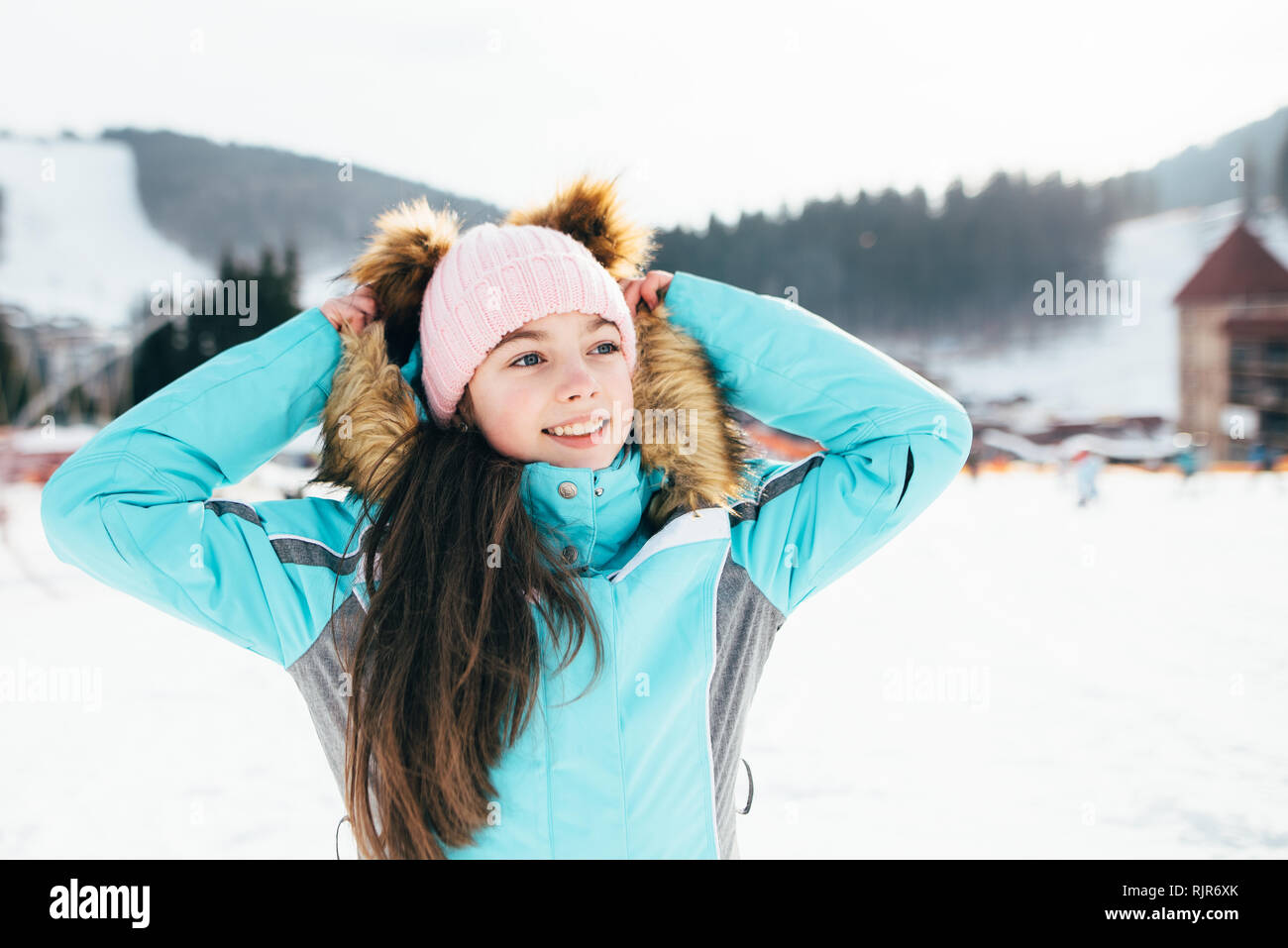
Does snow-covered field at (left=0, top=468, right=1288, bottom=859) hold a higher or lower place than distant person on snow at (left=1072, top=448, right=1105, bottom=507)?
lower

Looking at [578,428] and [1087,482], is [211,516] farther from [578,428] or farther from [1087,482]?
[1087,482]

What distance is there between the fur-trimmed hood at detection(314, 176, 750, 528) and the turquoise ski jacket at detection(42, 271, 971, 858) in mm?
38

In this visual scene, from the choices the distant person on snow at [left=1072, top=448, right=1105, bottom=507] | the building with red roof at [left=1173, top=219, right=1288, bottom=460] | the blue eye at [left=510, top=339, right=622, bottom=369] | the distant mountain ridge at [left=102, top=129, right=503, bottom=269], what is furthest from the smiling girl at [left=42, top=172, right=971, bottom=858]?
the distant mountain ridge at [left=102, top=129, right=503, bottom=269]

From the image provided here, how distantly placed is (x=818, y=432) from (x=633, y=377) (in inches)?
10.6

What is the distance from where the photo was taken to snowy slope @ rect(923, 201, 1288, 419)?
1376 inches

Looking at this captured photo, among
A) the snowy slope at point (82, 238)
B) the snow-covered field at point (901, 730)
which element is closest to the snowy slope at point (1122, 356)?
the snow-covered field at point (901, 730)

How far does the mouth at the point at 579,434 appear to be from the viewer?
104 cm

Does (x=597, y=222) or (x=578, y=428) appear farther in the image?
(x=597, y=222)

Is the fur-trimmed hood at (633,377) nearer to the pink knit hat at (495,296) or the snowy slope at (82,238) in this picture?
the pink knit hat at (495,296)

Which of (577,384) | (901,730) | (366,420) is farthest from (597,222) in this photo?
(901,730)

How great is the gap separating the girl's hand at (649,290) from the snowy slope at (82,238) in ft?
154

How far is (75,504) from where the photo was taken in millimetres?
974

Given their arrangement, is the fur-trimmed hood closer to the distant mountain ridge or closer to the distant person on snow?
the distant person on snow

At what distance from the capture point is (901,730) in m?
3.09
